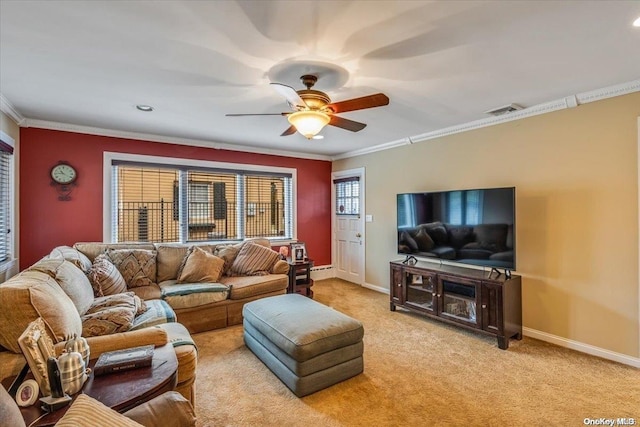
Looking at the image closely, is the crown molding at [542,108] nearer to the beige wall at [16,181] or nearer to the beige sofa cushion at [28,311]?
the beige sofa cushion at [28,311]

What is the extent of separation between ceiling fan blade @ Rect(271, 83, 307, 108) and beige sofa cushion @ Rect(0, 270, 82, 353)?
1.78 metres

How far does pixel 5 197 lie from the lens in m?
3.30

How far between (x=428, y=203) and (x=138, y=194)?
4026 mm

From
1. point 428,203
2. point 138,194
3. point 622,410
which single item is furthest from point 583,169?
point 138,194

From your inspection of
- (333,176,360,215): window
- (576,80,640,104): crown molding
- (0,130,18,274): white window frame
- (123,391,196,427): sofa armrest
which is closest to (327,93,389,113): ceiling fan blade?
(123,391,196,427): sofa armrest

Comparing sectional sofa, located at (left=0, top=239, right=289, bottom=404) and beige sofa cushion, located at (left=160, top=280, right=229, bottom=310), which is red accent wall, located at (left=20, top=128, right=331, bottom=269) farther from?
beige sofa cushion, located at (left=160, top=280, right=229, bottom=310)

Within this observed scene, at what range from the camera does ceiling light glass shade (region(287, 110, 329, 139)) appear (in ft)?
7.57

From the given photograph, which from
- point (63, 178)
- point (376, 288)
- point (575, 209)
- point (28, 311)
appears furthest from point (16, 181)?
point (575, 209)

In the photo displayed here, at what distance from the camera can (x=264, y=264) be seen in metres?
4.43

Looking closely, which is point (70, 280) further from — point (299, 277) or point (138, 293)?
point (299, 277)

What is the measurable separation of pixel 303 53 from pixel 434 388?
2.66 m

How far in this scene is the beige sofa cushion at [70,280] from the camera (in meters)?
2.24

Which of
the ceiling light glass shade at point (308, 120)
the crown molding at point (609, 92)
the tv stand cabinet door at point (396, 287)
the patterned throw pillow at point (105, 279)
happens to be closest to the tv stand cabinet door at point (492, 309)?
the tv stand cabinet door at point (396, 287)

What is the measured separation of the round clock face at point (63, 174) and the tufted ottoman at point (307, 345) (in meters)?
3.05
